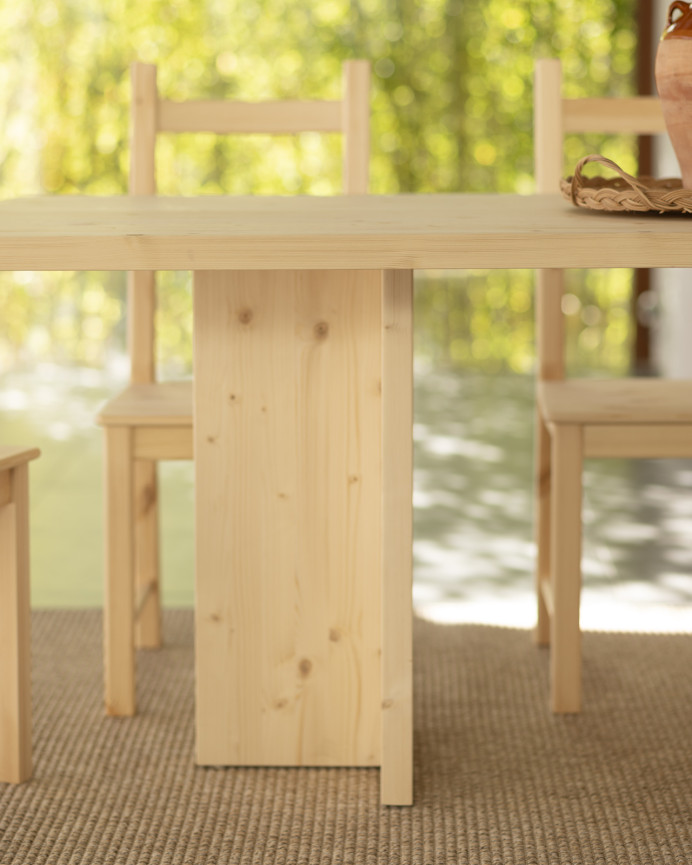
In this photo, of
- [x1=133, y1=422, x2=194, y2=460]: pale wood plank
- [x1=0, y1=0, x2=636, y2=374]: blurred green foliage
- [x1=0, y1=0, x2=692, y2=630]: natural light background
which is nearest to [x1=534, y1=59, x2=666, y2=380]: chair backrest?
[x1=133, y1=422, x2=194, y2=460]: pale wood plank

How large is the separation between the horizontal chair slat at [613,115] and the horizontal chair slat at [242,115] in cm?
40

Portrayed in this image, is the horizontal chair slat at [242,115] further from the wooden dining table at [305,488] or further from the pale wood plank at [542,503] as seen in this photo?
the pale wood plank at [542,503]

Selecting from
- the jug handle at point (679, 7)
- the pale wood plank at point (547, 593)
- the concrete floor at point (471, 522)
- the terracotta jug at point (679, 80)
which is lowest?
the concrete floor at point (471, 522)

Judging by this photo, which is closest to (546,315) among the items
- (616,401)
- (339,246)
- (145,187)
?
(616,401)

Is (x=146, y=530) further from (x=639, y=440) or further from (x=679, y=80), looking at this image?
(x=679, y=80)

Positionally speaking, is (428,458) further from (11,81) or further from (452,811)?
(11,81)

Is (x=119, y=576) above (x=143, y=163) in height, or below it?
below

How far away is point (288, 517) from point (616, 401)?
549 millimetres

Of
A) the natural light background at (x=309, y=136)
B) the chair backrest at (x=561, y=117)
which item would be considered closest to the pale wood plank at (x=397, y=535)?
the chair backrest at (x=561, y=117)

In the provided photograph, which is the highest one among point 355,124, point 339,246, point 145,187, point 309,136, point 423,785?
point 309,136

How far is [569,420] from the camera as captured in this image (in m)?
1.71

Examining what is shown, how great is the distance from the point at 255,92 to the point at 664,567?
11.5ft

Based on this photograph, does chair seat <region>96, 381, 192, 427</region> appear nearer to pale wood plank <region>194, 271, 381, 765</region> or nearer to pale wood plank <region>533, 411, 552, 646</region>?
pale wood plank <region>194, 271, 381, 765</region>

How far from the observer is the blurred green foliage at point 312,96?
17.5 ft
